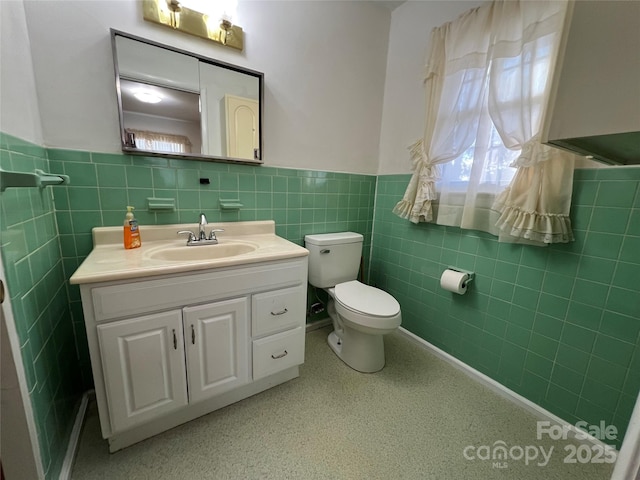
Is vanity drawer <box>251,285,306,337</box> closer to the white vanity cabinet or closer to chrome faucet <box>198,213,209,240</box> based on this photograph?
the white vanity cabinet

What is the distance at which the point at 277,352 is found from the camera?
4.50ft

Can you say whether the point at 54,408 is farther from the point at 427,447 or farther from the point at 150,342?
the point at 427,447

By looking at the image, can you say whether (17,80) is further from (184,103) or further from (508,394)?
(508,394)

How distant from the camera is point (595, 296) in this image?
3.70ft

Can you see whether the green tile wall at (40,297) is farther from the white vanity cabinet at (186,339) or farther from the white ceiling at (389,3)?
the white ceiling at (389,3)

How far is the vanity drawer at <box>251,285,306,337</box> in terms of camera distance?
1.26 m

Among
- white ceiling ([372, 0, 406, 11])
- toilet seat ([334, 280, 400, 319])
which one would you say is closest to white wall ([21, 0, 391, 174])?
white ceiling ([372, 0, 406, 11])

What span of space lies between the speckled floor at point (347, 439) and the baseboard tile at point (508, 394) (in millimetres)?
43

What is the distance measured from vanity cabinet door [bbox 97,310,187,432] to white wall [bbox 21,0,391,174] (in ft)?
2.80

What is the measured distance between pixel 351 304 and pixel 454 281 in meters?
0.64

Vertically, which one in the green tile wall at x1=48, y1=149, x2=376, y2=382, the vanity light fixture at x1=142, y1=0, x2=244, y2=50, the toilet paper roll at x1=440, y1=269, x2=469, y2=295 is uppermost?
the vanity light fixture at x1=142, y1=0, x2=244, y2=50

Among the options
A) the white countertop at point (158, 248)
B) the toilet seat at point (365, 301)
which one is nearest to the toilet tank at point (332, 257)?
the toilet seat at point (365, 301)

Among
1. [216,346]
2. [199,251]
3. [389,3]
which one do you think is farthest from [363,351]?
[389,3]

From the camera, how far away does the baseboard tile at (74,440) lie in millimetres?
975
